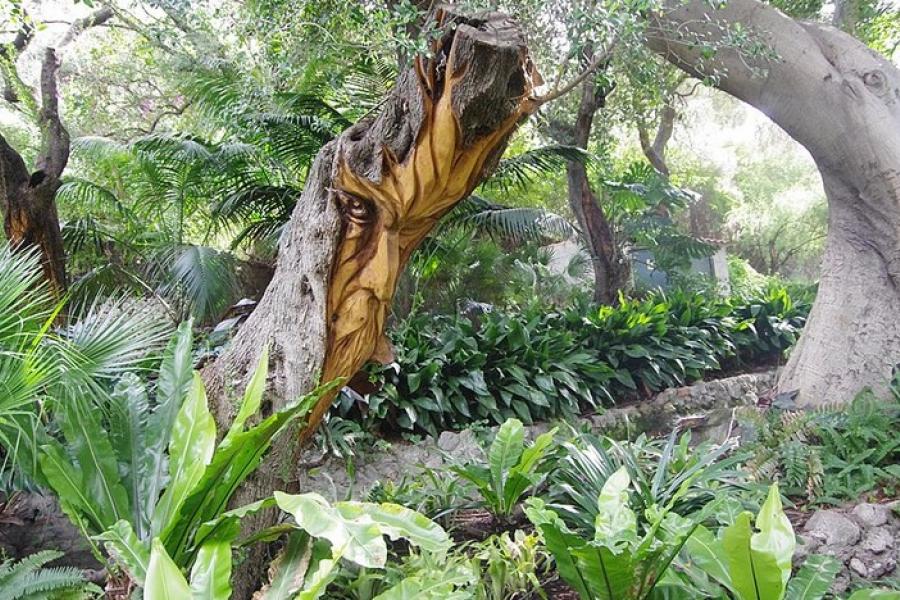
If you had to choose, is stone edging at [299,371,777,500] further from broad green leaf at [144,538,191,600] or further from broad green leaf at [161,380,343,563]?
broad green leaf at [144,538,191,600]

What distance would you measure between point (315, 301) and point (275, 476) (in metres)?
0.69

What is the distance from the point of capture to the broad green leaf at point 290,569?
187 centimetres

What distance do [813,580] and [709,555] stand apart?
0.34 metres

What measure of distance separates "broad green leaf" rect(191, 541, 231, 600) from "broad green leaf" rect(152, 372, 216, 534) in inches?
13.8

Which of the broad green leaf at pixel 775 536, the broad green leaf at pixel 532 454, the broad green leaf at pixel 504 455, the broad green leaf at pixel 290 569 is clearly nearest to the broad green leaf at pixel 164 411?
the broad green leaf at pixel 290 569

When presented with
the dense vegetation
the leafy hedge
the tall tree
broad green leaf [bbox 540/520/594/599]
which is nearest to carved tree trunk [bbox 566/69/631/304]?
the dense vegetation

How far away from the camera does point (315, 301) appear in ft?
8.05

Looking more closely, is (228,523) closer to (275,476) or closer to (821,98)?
(275,476)

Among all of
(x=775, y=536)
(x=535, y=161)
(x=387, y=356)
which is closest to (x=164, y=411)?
(x=387, y=356)

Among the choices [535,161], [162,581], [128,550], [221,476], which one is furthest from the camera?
[535,161]

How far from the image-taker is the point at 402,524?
Answer: 5.93 ft

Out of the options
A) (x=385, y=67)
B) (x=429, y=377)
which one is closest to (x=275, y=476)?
(x=429, y=377)

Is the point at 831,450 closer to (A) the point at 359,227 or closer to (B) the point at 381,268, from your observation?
(B) the point at 381,268

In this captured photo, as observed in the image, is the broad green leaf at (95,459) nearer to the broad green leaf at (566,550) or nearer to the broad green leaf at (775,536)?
the broad green leaf at (566,550)
